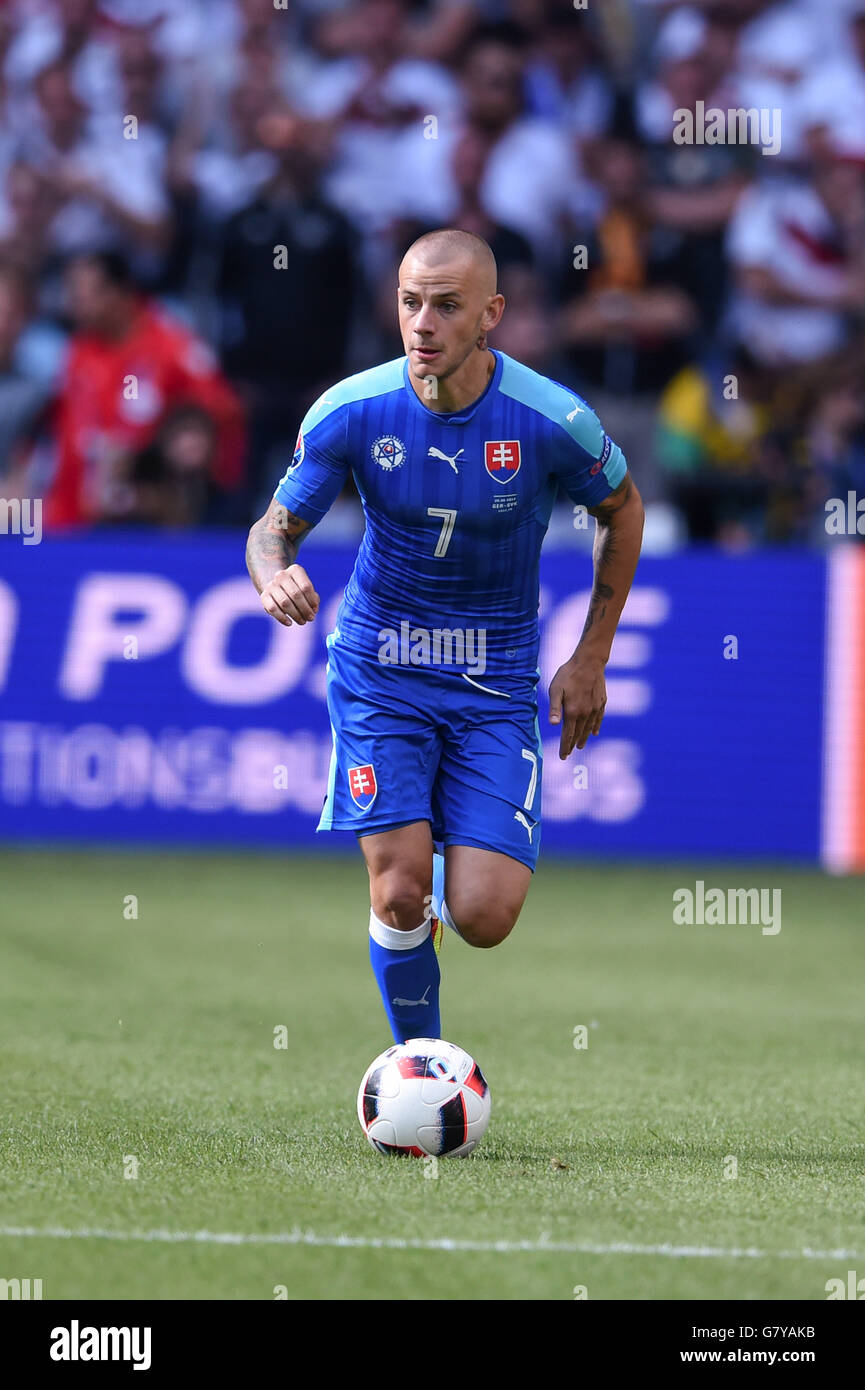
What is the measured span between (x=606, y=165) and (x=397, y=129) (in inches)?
59.0

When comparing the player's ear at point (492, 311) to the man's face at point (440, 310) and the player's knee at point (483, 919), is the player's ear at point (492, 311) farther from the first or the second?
the player's knee at point (483, 919)

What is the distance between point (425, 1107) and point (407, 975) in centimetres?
52

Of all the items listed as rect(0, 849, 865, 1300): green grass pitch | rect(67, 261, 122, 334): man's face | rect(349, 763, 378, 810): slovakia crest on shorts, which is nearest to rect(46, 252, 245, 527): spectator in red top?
rect(67, 261, 122, 334): man's face

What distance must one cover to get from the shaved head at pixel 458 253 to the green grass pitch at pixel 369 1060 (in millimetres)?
2314

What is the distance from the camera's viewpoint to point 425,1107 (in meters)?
5.24

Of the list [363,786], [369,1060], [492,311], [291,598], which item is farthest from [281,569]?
[369,1060]

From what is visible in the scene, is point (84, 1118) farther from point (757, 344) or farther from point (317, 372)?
point (757, 344)

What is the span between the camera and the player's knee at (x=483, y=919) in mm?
5566

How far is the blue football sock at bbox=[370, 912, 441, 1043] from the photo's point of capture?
5648mm

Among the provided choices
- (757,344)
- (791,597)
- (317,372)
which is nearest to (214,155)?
(317,372)

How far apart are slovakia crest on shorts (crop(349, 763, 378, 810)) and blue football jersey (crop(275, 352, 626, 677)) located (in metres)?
0.37

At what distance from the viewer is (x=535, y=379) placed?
570cm

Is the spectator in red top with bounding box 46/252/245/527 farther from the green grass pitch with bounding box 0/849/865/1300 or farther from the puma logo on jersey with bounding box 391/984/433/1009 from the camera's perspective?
the puma logo on jersey with bounding box 391/984/433/1009

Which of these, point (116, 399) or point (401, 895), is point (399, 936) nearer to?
point (401, 895)
